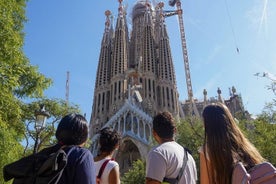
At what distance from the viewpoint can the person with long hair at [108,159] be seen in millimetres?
3242

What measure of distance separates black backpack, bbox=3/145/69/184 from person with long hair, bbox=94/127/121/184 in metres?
1.07

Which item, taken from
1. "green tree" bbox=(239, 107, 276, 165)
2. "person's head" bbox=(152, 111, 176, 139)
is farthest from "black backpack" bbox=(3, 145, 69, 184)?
"green tree" bbox=(239, 107, 276, 165)

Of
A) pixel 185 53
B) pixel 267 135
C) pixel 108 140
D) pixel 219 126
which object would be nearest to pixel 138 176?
pixel 267 135

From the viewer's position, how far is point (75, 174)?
2.33 meters

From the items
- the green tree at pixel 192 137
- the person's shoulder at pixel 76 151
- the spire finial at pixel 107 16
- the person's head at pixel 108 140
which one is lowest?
the person's shoulder at pixel 76 151

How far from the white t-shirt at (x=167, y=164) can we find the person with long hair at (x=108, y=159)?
1.62 feet

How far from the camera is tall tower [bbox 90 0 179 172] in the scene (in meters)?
40.1

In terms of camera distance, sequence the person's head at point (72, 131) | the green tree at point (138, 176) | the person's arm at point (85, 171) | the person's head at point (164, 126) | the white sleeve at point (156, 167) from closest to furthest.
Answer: the person's arm at point (85, 171) < the person's head at point (72, 131) < the white sleeve at point (156, 167) < the person's head at point (164, 126) < the green tree at point (138, 176)

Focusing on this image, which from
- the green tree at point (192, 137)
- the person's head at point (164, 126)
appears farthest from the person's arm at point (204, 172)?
the green tree at point (192, 137)

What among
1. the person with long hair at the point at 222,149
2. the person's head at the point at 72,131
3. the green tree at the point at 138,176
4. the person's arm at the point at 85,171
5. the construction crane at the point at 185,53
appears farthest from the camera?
the construction crane at the point at 185,53

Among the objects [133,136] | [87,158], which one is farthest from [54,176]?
[133,136]

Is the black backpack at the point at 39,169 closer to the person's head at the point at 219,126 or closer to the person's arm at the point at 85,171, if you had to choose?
the person's arm at the point at 85,171

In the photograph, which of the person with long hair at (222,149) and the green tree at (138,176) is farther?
the green tree at (138,176)

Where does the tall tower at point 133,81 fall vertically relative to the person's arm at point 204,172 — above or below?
above
